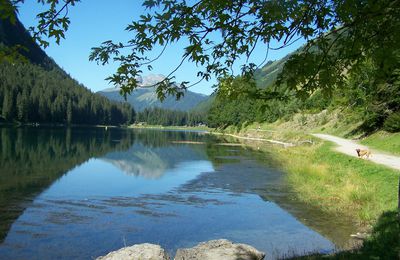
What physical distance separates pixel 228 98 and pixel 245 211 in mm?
15642

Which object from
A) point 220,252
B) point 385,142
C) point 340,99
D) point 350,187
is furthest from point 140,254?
point 340,99

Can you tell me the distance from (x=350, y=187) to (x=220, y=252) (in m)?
12.9

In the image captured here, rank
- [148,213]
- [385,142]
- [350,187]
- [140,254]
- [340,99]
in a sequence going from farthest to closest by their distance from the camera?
1. [340,99]
2. [385,142]
3. [350,187]
4. [148,213]
5. [140,254]

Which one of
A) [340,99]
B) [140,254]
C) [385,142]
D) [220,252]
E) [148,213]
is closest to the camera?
[140,254]

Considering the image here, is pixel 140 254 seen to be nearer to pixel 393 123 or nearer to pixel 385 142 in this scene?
pixel 385 142

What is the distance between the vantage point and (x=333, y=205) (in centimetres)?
2164

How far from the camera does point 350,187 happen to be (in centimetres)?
2244

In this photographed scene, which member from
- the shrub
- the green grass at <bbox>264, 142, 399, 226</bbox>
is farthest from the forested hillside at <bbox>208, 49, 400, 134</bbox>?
the green grass at <bbox>264, 142, 399, 226</bbox>

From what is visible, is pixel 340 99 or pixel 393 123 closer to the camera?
pixel 393 123

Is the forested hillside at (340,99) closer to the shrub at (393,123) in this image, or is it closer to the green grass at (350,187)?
the shrub at (393,123)

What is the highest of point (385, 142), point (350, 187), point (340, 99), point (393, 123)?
point (340, 99)

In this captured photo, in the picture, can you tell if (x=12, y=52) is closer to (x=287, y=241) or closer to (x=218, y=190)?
(x=287, y=241)

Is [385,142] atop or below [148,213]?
atop

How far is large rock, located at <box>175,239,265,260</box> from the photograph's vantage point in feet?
38.6
